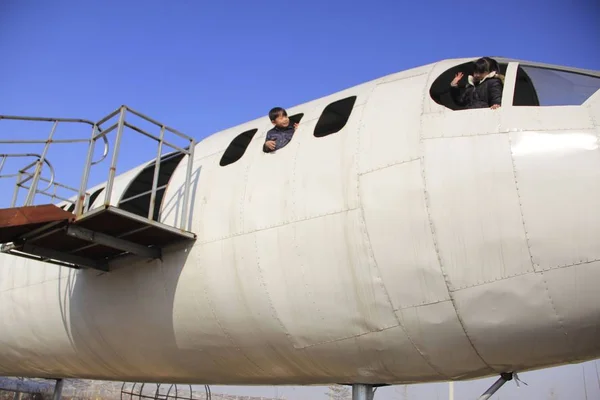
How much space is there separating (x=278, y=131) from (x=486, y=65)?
115 inches

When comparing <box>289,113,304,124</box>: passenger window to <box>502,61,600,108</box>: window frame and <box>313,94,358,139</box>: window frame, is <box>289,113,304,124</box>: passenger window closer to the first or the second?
A: <box>313,94,358,139</box>: window frame

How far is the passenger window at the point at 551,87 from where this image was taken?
562cm

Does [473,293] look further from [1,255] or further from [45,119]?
[1,255]

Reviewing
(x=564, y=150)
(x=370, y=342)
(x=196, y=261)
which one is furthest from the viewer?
(x=196, y=261)

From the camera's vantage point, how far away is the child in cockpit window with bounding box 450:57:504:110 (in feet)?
19.4

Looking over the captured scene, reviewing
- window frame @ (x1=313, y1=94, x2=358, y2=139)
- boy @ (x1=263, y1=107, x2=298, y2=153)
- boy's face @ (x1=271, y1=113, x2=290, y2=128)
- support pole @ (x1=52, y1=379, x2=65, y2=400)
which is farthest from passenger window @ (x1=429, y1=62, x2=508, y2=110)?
support pole @ (x1=52, y1=379, x2=65, y2=400)

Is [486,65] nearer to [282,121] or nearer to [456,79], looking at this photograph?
[456,79]

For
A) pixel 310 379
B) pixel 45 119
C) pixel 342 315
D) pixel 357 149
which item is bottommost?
pixel 310 379

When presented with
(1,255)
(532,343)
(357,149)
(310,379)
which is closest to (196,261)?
(310,379)

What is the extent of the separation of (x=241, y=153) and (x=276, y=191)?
152cm

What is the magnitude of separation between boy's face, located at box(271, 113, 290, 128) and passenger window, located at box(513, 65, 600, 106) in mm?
3129

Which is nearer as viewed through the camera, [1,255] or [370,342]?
[370,342]

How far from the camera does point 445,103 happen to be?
621cm

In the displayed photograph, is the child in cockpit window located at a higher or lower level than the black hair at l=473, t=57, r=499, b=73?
lower
